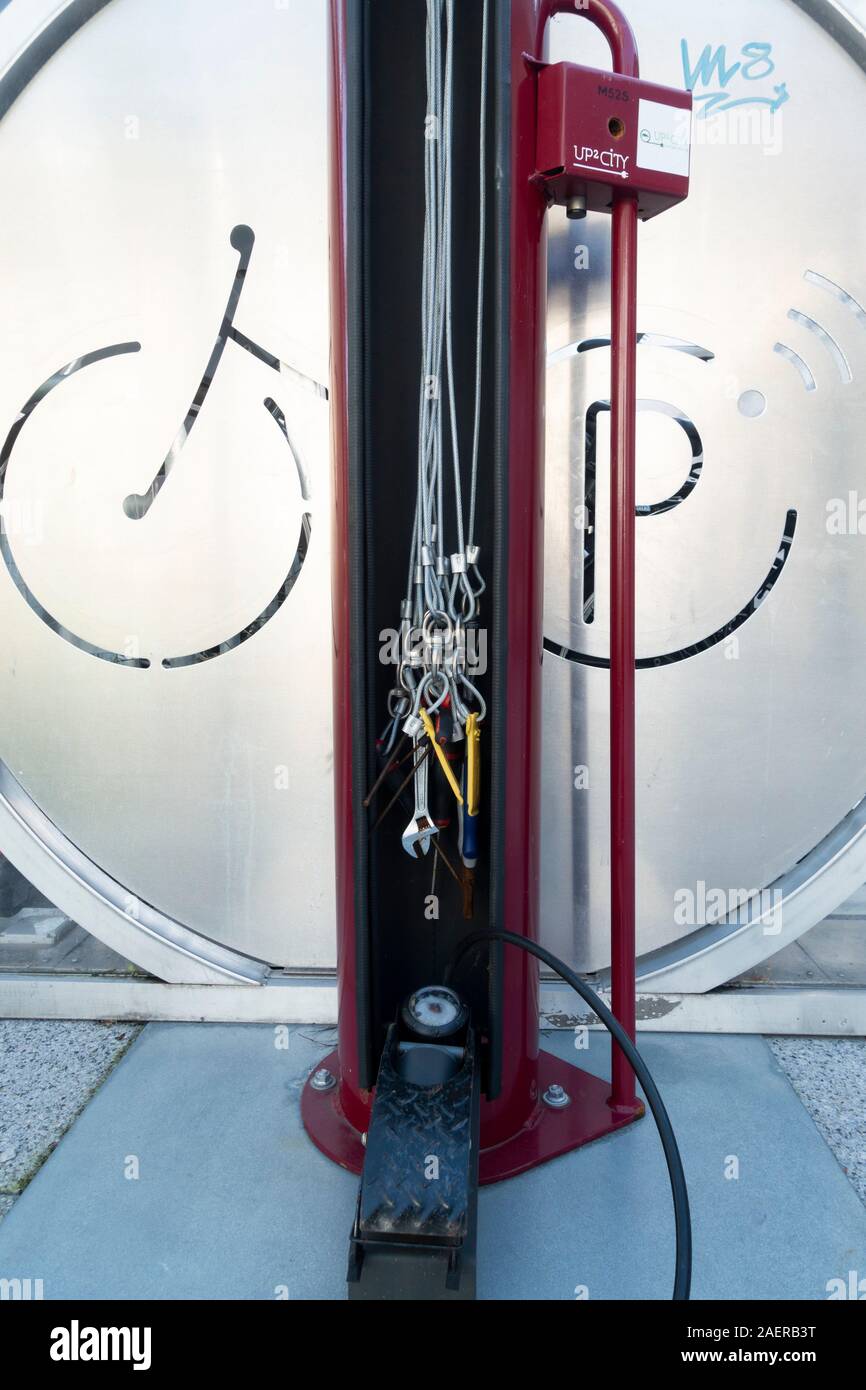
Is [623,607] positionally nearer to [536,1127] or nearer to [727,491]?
[727,491]

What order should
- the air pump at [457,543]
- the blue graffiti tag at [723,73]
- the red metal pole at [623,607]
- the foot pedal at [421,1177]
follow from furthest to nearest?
the blue graffiti tag at [723,73] → the red metal pole at [623,607] → the air pump at [457,543] → the foot pedal at [421,1177]

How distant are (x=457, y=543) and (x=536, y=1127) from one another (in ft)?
3.26

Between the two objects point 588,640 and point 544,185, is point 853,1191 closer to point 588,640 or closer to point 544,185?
point 588,640

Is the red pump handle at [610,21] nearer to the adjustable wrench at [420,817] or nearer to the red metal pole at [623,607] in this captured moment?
the red metal pole at [623,607]

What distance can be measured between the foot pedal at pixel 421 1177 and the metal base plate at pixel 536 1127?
0.22 m

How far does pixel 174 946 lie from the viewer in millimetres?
1911

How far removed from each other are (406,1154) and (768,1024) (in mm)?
1017

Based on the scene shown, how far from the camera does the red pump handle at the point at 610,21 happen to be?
1342 mm

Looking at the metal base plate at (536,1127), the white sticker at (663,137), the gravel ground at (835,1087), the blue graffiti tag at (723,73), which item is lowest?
the gravel ground at (835,1087)

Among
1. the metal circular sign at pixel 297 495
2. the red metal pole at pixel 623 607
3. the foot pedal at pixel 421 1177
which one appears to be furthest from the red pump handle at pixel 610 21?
the foot pedal at pixel 421 1177

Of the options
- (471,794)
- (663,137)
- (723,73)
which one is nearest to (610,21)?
(663,137)

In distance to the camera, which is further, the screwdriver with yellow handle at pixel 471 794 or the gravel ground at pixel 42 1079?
the gravel ground at pixel 42 1079
